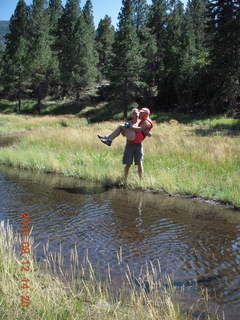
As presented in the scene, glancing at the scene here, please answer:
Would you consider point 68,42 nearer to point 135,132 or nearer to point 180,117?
point 180,117

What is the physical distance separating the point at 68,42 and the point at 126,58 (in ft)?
45.2

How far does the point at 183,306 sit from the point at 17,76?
52336 mm

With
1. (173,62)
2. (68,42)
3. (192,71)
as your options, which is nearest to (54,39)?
(68,42)

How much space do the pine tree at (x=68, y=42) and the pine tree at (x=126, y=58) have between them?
7939 millimetres

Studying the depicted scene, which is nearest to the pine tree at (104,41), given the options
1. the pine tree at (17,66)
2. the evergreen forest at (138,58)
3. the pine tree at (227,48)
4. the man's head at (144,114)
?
the evergreen forest at (138,58)

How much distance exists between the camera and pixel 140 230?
21.5ft

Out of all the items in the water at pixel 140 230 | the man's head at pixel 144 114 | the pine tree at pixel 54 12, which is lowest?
the water at pixel 140 230

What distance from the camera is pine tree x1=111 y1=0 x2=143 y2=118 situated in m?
44.8

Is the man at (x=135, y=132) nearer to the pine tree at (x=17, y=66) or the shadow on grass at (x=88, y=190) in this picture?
the shadow on grass at (x=88, y=190)

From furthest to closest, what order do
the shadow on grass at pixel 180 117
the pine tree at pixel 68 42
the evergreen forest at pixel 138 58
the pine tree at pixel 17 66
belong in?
the pine tree at pixel 68 42 → the pine tree at pixel 17 66 → the shadow on grass at pixel 180 117 → the evergreen forest at pixel 138 58

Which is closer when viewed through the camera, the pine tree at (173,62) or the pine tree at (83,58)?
the pine tree at (173,62)

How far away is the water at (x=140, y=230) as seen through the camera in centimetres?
484

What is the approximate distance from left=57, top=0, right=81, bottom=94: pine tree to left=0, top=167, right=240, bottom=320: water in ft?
148

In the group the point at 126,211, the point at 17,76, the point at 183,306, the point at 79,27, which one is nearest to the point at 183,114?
the point at 79,27
